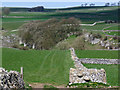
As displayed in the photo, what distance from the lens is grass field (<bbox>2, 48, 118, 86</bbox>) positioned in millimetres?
19781

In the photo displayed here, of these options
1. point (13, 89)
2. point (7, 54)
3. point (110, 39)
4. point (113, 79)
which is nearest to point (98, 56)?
point (113, 79)

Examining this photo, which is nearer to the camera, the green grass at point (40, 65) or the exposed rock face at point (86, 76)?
the exposed rock face at point (86, 76)

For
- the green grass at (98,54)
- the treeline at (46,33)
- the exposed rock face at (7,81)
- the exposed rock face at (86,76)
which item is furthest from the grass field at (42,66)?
the treeline at (46,33)

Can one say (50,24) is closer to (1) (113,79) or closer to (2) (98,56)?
(2) (98,56)

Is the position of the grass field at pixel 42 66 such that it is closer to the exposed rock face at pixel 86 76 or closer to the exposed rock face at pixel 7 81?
the exposed rock face at pixel 86 76

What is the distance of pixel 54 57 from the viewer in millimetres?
28328

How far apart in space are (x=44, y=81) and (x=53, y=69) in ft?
13.4

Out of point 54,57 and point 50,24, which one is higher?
point 50,24

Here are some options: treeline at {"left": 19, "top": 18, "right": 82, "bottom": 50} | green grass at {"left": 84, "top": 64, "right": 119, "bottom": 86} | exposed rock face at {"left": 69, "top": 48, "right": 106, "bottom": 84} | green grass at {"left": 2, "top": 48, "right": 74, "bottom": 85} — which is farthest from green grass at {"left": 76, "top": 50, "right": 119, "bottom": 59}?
treeline at {"left": 19, "top": 18, "right": 82, "bottom": 50}

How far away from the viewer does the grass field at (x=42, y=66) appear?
64.9 feet

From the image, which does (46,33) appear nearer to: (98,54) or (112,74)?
(98,54)

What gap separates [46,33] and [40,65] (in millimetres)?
30347

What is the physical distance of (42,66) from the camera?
2377 centimetres

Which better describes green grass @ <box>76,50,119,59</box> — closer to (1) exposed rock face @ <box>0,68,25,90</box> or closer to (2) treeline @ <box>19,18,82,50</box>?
(2) treeline @ <box>19,18,82,50</box>
